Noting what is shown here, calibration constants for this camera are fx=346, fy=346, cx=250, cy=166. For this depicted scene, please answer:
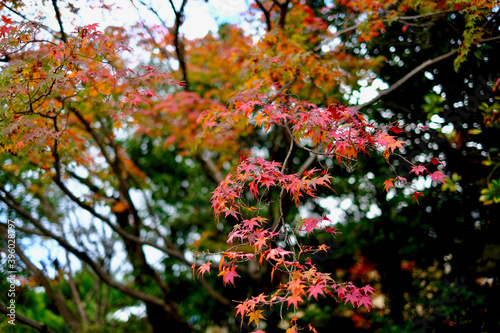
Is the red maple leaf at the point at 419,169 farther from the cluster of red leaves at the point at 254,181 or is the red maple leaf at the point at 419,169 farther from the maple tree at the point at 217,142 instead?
the cluster of red leaves at the point at 254,181

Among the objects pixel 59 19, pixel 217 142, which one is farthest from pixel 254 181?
pixel 59 19

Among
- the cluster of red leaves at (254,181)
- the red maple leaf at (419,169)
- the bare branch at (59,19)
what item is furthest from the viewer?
the bare branch at (59,19)

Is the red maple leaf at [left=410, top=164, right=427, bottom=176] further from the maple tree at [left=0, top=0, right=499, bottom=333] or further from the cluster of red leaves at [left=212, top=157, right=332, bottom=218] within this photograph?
the cluster of red leaves at [left=212, top=157, right=332, bottom=218]

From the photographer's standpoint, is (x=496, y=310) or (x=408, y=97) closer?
(x=496, y=310)

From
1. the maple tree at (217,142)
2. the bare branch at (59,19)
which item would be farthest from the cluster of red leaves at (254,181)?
the bare branch at (59,19)

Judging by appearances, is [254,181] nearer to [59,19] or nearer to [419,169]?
[419,169]

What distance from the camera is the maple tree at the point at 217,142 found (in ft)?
8.61

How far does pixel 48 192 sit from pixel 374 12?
23.6ft

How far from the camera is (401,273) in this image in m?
5.37

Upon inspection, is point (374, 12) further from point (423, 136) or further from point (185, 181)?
point (185, 181)

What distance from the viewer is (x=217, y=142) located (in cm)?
507

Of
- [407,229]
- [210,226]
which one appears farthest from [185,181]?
[407,229]

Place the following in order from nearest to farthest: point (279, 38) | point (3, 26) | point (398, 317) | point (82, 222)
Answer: point (3, 26)
point (279, 38)
point (398, 317)
point (82, 222)

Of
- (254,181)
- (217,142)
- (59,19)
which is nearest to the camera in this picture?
(254,181)
